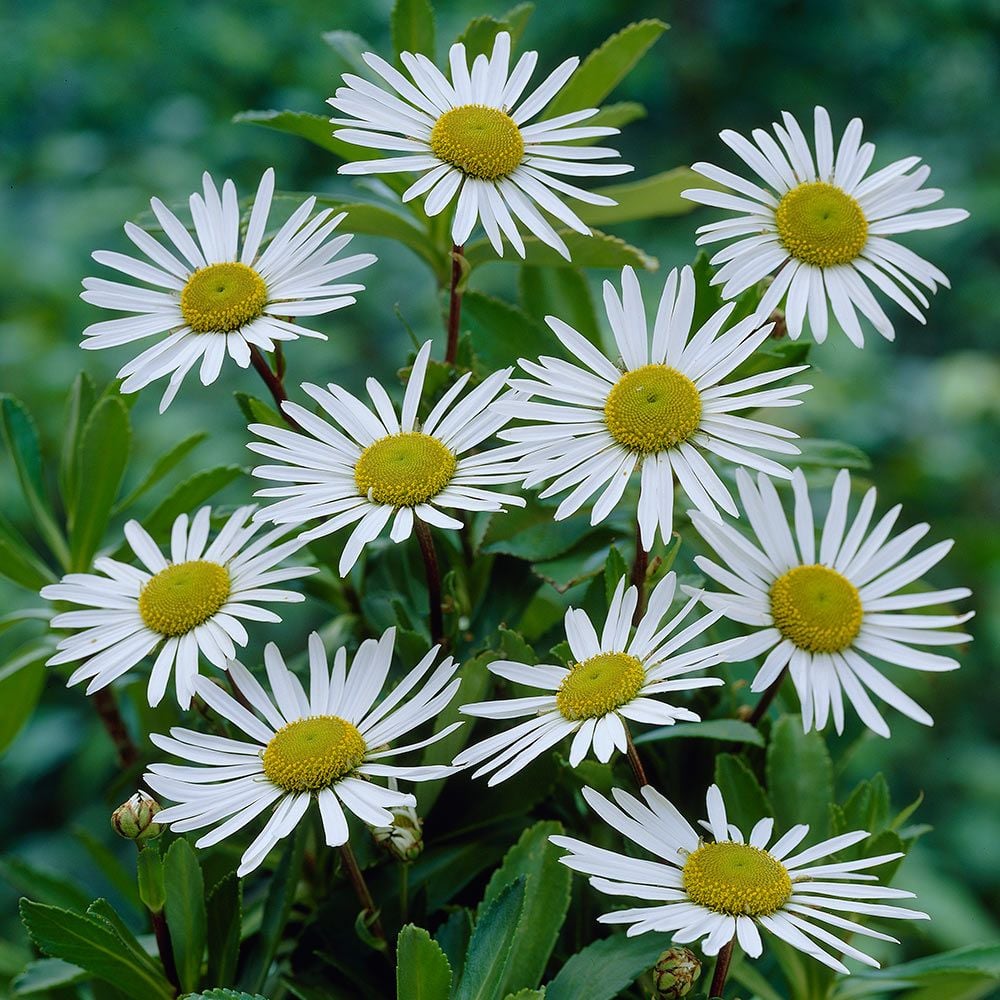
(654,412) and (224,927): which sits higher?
(654,412)

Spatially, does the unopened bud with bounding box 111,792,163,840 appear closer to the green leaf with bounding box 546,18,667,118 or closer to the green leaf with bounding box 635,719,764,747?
the green leaf with bounding box 635,719,764,747

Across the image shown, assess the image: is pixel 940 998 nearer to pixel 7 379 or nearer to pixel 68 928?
pixel 68 928

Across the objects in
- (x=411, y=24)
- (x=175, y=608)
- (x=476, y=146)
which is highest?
(x=411, y=24)

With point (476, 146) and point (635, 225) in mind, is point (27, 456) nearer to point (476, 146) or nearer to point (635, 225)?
point (476, 146)

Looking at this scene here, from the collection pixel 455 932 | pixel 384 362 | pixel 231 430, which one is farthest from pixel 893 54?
pixel 455 932

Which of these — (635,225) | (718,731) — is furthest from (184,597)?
(635,225)
